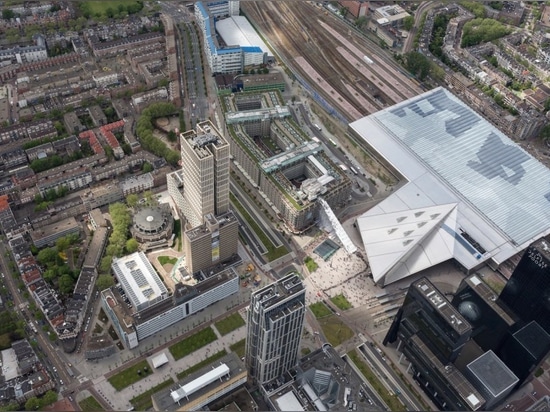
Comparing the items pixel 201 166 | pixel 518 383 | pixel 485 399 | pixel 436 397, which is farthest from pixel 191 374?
pixel 518 383

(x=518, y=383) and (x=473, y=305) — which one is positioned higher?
(x=473, y=305)

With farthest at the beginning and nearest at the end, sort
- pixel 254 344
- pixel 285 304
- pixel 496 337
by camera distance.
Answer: pixel 496 337 < pixel 254 344 < pixel 285 304

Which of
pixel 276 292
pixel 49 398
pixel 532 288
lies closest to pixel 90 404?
pixel 49 398

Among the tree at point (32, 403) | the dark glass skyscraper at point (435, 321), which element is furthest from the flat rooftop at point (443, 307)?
the tree at point (32, 403)

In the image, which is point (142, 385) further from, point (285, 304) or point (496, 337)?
point (496, 337)

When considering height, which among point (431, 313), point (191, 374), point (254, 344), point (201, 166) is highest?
point (201, 166)

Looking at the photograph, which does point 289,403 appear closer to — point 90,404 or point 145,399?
point 145,399

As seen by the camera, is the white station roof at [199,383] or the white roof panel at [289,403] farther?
the white roof panel at [289,403]

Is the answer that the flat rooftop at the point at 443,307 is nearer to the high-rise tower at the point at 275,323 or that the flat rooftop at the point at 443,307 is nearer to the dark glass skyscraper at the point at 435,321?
the dark glass skyscraper at the point at 435,321
